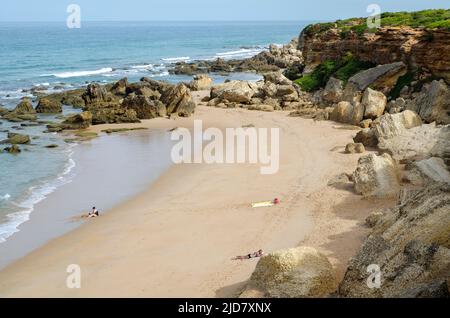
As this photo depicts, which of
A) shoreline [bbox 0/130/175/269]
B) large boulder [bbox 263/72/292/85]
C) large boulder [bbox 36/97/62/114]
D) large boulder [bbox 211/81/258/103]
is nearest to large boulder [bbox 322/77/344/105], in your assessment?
large boulder [bbox 263/72/292/85]

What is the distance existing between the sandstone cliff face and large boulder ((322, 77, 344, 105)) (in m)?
3.32

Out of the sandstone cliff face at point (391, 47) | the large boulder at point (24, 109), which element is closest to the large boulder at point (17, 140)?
the large boulder at point (24, 109)

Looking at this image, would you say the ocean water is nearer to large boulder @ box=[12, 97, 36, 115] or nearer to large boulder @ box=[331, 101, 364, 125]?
large boulder @ box=[12, 97, 36, 115]

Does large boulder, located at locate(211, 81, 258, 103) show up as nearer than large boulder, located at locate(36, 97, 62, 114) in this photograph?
No

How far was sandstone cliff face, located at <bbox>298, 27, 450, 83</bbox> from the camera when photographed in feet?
109

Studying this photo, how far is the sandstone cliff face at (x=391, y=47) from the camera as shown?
33312mm

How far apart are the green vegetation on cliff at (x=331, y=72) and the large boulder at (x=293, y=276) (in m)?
30.2

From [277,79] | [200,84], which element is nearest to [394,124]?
[277,79]

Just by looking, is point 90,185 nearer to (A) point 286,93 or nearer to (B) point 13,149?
(B) point 13,149

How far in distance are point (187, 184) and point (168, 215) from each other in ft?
12.8

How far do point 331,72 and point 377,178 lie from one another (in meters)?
26.0

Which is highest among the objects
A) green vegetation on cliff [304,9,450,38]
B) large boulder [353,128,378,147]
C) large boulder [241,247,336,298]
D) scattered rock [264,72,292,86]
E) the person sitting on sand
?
green vegetation on cliff [304,9,450,38]
